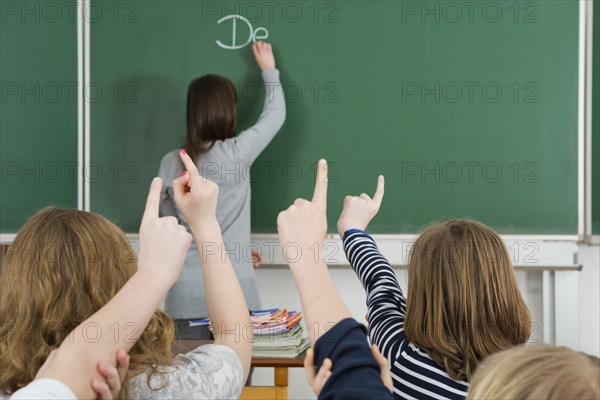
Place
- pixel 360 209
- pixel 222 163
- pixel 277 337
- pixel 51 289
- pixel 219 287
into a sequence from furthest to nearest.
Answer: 1. pixel 222 163
2. pixel 277 337
3. pixel 360 209
4. pixel 219 287
5. pixel 51 289

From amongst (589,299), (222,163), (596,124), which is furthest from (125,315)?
(589,299)

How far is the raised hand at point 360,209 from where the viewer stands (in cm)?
149

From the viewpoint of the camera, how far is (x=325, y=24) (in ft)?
10.9

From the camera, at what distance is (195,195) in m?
1.26

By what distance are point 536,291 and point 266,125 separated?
1384mm

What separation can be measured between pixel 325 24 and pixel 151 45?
0.77m

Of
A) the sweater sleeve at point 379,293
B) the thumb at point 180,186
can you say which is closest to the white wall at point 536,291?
the sweater sleeve at point 379,293

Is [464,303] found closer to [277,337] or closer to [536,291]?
[277,337]

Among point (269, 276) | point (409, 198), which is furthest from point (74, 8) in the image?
point (409, 198)

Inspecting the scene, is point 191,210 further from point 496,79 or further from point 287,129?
point 496,79

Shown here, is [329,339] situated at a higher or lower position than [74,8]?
lower

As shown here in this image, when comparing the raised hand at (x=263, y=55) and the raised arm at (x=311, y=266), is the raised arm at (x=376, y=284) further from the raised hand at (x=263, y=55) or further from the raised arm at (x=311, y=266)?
the raised hand at (x=263, y=55)

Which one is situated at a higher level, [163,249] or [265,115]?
[265,115]

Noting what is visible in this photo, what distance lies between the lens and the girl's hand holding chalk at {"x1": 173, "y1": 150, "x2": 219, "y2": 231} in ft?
4.11
